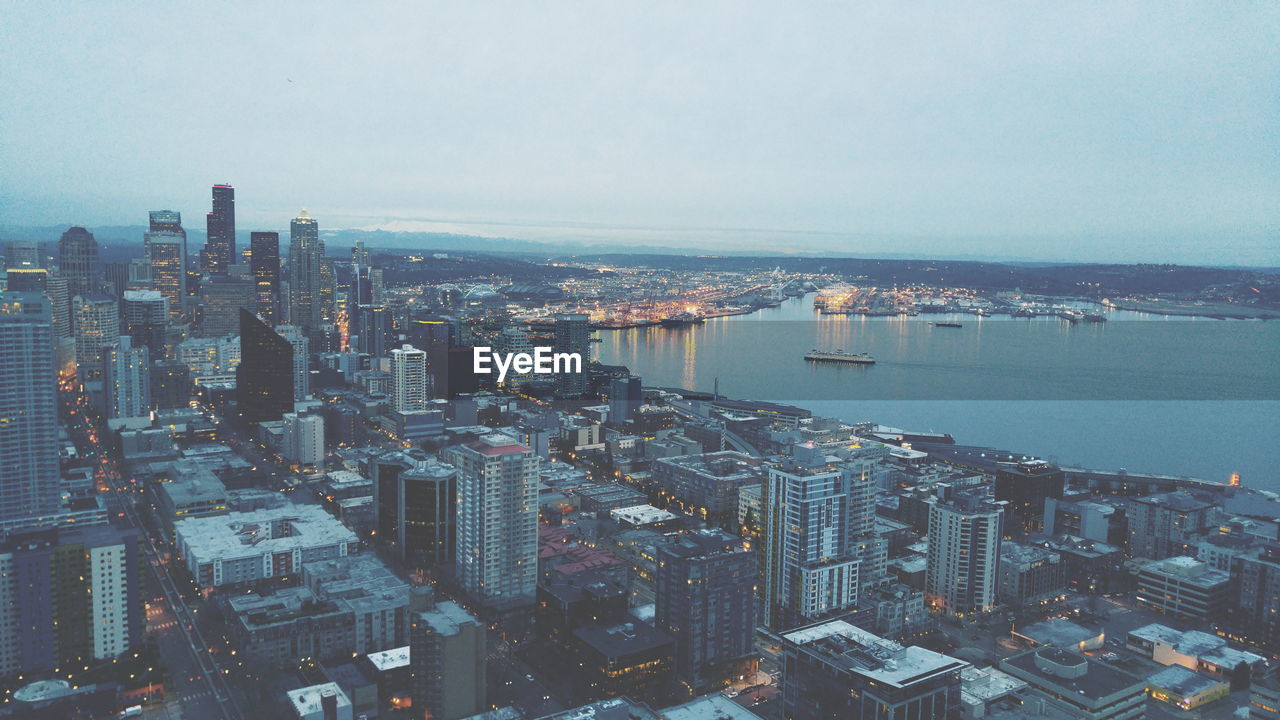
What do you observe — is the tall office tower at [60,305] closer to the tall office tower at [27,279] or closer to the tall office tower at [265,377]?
the tall office tower at [27,279]

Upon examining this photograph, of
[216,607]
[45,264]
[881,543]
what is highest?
[45,264]

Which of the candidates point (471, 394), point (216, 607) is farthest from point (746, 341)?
point (216, 607)

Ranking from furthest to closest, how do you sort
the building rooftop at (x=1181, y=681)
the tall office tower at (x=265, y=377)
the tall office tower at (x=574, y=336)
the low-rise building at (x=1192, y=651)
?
1. the tall office tower at (x=574, y=336)
2. the tall office tower at (x=265, y=377)
3. the low-rise building at (x=1192, y=651)
4. the building rooftop at (x=1181, y=681)

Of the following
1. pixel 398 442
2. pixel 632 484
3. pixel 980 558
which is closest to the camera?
pixel 980 558

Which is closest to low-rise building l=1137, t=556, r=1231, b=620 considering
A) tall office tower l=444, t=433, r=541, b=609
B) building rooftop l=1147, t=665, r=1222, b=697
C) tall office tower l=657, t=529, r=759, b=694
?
building rooftop l=1147, t=665, r=1222, b=697

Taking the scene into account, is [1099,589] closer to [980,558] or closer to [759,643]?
[980,558]

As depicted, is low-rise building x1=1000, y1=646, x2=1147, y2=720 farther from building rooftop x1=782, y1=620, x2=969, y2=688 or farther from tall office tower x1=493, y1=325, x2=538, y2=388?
tall office tower x1=493, y1=325, x2=538, y2=388

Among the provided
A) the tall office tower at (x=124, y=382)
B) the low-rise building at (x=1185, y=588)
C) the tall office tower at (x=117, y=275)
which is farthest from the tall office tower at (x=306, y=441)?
the tall office tower at (x=117, y=275)
